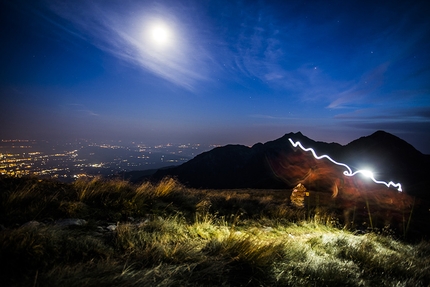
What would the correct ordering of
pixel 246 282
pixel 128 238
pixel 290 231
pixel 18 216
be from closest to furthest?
pixel 246 282 → pixel 128 238 → pixel 18 216 → pixel 290 231

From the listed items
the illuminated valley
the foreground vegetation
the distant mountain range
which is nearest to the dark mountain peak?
the distant mountain range

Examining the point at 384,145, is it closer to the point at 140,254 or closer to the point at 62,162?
the point at 62,162

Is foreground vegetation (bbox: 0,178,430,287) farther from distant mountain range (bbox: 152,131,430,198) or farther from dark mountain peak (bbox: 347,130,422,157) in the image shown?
dark mountain peak (bbox: 347,130,422,157)

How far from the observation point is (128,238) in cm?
321

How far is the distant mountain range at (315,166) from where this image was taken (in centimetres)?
1459

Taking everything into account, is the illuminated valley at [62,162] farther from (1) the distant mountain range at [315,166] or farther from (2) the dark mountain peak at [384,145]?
(2) the dark mountain peak at [384,145]

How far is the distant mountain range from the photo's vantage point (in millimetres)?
14594

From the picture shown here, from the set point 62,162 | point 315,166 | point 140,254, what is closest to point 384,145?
point 315,166

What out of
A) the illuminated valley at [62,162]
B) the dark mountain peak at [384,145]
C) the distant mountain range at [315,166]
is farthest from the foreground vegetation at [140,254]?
the dark mountain peak at [384,145]

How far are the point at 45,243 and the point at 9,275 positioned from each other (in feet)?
1.58

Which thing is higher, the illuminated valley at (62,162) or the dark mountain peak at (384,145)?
the dark mountain peak at (384,145)

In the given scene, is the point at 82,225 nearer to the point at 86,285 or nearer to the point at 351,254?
the point at 86,285

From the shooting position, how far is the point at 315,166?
556 inches

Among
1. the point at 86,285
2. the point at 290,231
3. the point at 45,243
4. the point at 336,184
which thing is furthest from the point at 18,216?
the point at 336,184
